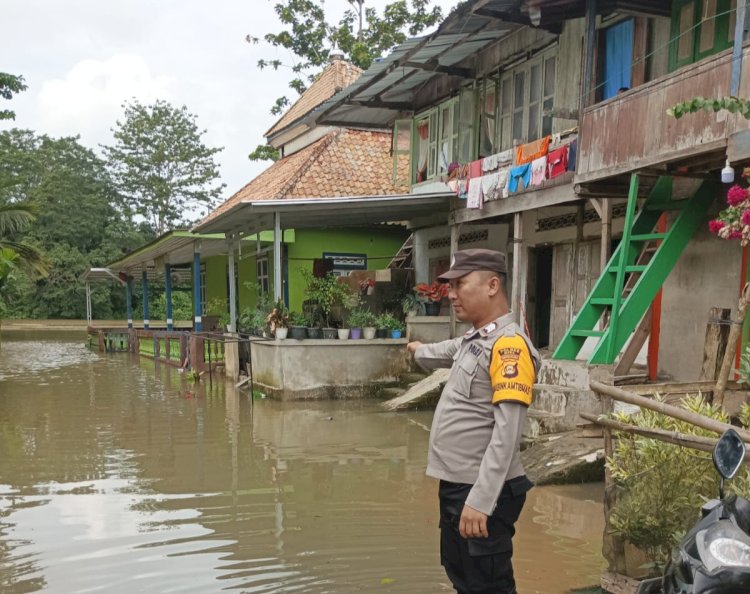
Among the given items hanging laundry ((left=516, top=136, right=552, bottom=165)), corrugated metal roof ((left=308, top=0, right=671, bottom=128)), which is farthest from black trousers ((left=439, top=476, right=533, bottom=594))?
hanging laundry ((left=516, top=136, right=552, bottom=165))

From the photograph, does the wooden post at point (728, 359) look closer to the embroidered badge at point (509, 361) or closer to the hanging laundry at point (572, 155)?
the embroidered badge at point (509, 361)

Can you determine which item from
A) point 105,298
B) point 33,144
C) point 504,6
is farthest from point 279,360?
point 33,144

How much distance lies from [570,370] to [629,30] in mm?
4816

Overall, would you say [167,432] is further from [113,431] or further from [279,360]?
[279,360]

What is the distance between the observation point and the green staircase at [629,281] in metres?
7.02

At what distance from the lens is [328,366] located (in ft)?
37.6

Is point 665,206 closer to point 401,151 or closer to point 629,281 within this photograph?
point 629,281

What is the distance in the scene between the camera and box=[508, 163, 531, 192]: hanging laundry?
9.86 metres

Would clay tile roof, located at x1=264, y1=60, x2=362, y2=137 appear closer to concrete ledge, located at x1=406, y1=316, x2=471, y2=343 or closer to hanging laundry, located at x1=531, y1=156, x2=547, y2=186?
concrete ledge, located at x1=406, y1=316, x2=471, y2=343

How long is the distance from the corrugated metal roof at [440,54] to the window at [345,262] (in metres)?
3.25

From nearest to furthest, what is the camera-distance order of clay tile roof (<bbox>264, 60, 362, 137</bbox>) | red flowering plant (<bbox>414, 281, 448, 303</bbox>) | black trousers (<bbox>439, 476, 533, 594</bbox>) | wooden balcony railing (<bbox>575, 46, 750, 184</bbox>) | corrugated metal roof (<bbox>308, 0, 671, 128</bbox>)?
black trousers (<bbox>439, 476, 533, 594</bbox>) < wooden balcony railing (<bbox>575, 46, 750, 184</bbox>) < corrugated metal roof (<bbox>308, 0, 671, 128</bbox>) < red flowering plant (<bbox>414, 281, 448, 303</bbox>) < clay tile roof (<bbox>264, 60, 362, 137</bbox>)

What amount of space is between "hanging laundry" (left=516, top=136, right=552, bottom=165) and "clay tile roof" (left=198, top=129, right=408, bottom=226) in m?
5.11

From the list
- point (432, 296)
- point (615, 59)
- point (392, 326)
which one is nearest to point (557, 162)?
point (615, 59)

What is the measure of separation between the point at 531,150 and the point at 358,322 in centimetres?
423
